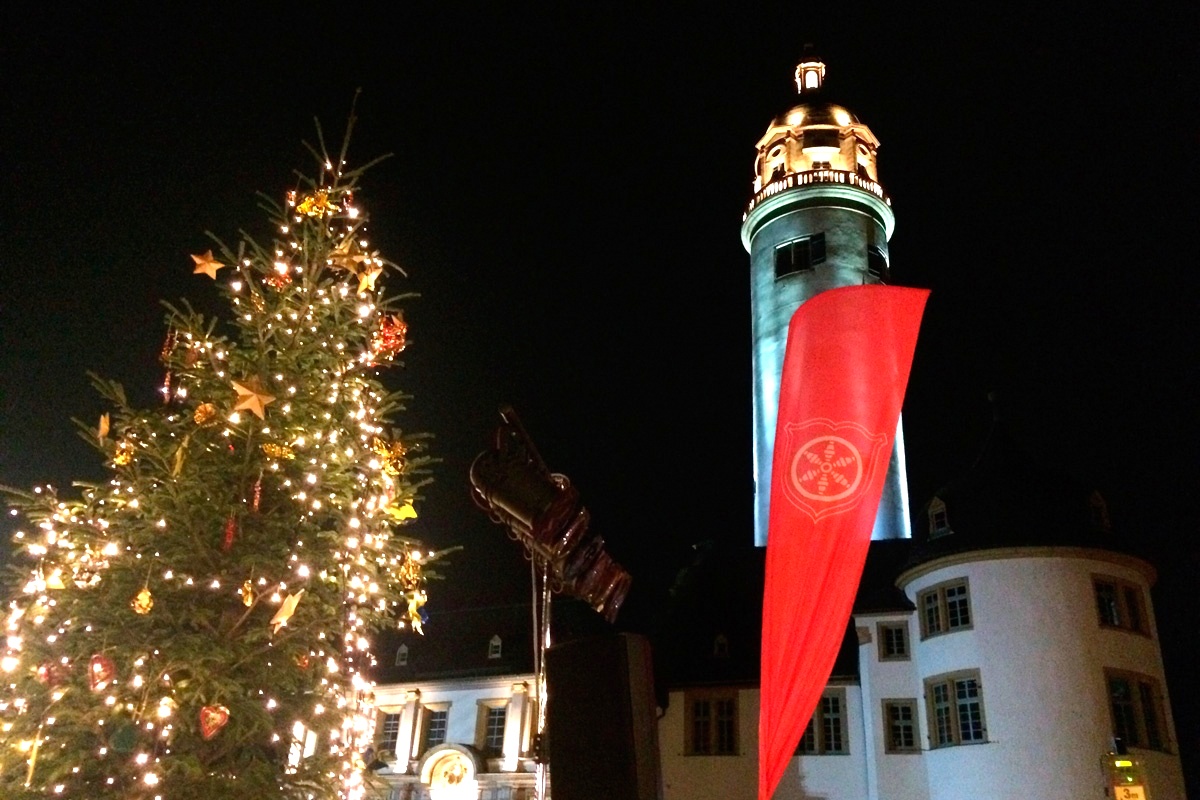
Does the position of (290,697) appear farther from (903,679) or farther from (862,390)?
(903,679)

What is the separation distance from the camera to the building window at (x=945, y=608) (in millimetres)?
23938

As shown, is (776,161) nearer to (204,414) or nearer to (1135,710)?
(1135,710)

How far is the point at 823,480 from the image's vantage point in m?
9.12

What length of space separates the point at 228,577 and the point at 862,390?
5720mm

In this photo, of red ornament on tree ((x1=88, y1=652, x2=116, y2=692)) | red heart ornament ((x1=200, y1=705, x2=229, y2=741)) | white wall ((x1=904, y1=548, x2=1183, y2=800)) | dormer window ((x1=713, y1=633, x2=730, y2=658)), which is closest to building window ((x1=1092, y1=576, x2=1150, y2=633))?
white wall ((x1=904, y1=548, x2=1183, y2=800))

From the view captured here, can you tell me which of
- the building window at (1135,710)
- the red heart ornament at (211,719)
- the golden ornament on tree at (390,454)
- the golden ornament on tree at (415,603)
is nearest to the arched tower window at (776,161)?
the building window at (1135,710)

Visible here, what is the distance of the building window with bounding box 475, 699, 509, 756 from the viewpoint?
32719 millimetres

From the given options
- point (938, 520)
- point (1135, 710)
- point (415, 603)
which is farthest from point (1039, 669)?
point (415, 603)

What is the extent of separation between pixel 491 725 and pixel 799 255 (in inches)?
795

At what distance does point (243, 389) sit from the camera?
8.59 meters

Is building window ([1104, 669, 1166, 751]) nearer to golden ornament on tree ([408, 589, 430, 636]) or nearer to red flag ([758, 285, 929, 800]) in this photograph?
red flag ([758, 285, 929, 800])

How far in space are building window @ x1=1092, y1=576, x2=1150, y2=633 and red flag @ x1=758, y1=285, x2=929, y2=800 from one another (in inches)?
672

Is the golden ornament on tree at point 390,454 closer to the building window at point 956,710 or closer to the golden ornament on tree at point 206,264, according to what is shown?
the golden ornament on tree at point 206,264

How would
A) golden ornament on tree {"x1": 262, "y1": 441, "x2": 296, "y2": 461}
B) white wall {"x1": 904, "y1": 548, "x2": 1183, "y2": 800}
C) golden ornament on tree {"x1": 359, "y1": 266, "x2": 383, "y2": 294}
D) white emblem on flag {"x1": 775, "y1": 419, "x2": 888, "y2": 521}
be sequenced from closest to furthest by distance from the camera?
golden ornament on tree {"x1": 262, "y1": 441, "x2": 296, "y2": 461}
white emblem on flag {"x1": 775, "y1": 419, "x2": 888, "y2": 521}
golden ornament on tree {"x1": 359, "y1": 266, "x2": 383, "y2": 294}
white wall {"x1": 904, "y1": 548, "x2": 1183, "y2": 800}
